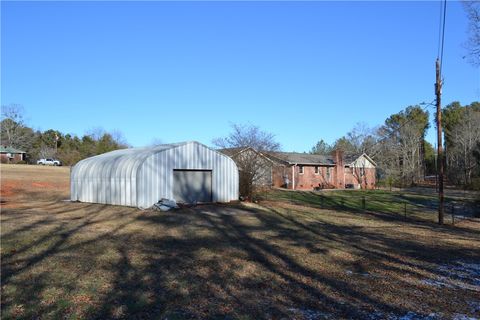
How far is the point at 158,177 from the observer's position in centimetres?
2244

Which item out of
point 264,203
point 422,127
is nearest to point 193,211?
point 264,203

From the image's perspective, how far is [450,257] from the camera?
1165cm

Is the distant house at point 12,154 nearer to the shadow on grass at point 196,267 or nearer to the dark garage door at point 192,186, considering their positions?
the dark garage door at point 192,186

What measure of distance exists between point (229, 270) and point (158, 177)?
1401 cm

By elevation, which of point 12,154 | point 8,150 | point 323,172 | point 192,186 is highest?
point 8,150

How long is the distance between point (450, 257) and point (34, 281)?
34.0ft

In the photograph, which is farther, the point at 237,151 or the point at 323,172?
the point at 323,172

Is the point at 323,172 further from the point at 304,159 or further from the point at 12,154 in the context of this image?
the point at 12,154

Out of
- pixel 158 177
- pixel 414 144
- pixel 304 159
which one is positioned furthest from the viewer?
pixel 414 144

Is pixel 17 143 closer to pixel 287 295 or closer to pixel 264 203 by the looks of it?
pixel 264 203

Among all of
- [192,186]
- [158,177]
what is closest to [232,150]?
[192,186]

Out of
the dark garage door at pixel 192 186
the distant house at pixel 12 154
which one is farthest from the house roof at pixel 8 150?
the dark garage door at pixel 192 186

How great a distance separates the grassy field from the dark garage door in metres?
6.10

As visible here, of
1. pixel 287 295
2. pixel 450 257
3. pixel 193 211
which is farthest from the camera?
pixel 193 211
